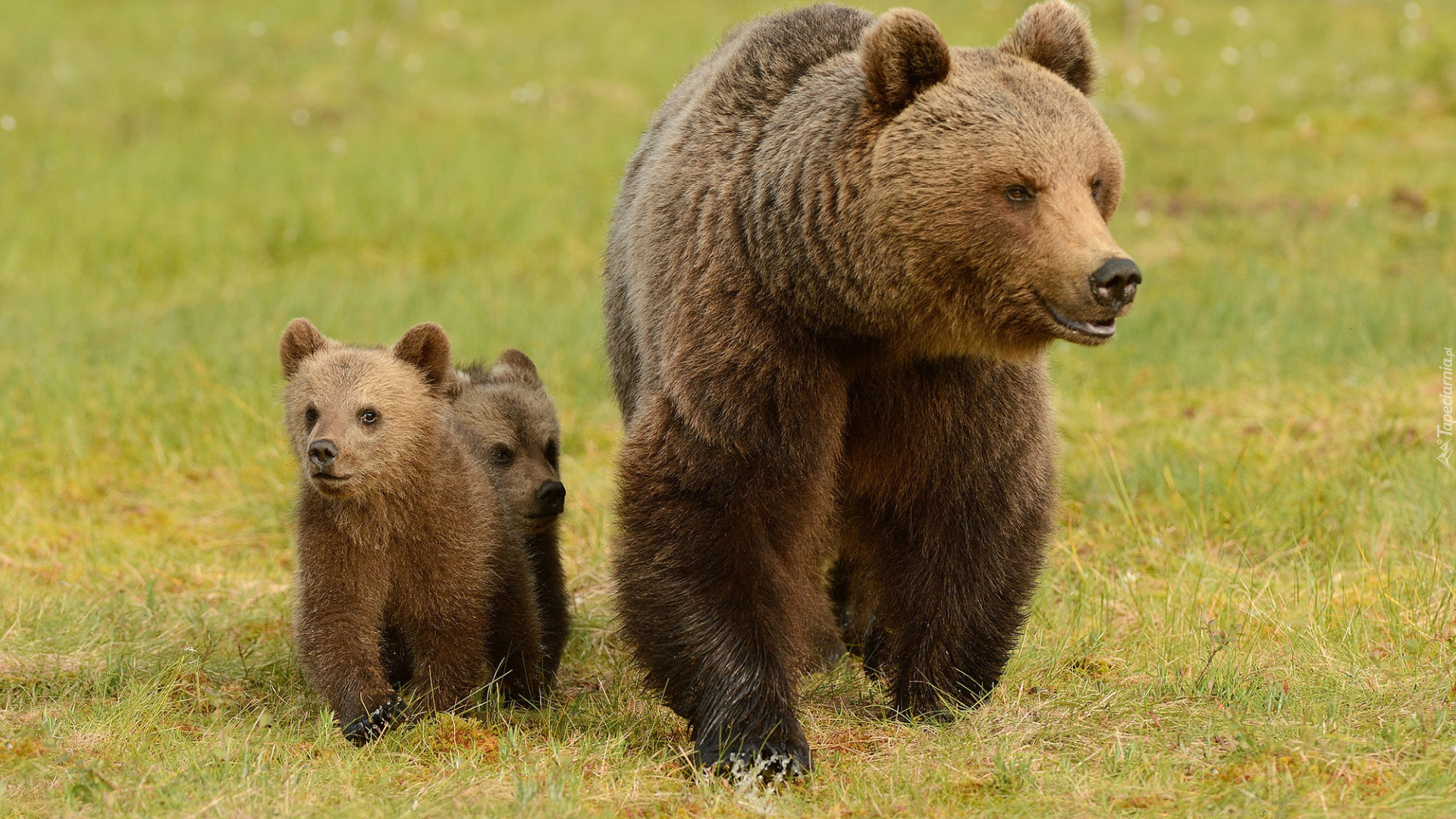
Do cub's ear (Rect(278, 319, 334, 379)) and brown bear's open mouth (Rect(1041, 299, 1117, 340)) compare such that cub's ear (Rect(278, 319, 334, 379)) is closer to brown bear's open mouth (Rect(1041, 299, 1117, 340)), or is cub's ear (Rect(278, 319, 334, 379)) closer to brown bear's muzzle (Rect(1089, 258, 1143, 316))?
brown bear's open mouth (Rect(1041, 299, 1117, 340))

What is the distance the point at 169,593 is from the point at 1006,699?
3.49 m

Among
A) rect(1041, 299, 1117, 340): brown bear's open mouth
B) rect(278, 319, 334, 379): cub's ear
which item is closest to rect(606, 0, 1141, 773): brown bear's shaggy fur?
rect(1041, 299, 1117, 340): brown bear's open mouth

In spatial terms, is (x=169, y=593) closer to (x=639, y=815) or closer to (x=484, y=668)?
(x=484, y=668)

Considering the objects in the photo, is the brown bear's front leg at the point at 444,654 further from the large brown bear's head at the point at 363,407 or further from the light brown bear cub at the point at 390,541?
the large brown bear's head at the point at 363,407

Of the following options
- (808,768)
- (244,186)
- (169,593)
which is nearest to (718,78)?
(808,768)

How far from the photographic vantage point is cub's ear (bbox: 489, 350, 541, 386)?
6094 millimetres

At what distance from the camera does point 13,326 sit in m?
9.77

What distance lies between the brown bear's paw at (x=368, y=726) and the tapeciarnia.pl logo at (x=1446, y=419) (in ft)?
14.9

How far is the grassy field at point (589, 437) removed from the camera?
14.0 ft

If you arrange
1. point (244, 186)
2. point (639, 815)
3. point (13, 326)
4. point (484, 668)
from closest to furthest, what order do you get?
point (639, 815) → point (484, 668) → point (13, 326) → point (244, 186)

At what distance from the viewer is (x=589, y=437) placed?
8.28 metres

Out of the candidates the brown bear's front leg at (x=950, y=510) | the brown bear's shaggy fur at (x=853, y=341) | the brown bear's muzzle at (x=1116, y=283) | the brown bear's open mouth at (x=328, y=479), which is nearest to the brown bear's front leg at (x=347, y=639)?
the brown bear's open mouth at (x=328, y=479)

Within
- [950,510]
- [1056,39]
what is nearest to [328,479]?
[950,510]

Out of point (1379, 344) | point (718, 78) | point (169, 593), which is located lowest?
point (169, 593)
